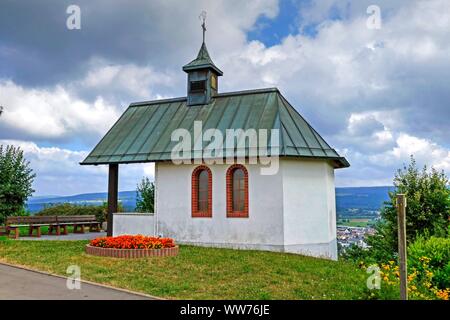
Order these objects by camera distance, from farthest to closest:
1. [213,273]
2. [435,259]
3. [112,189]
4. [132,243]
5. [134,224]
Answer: [112,189], [134,224], [132,243], [213,273], [435,259]

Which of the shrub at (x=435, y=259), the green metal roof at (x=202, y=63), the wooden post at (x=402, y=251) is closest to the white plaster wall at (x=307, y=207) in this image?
the shrub at (x=435, y=259)

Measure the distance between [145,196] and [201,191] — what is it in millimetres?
9913

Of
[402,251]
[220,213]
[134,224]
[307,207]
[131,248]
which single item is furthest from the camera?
[134,224]

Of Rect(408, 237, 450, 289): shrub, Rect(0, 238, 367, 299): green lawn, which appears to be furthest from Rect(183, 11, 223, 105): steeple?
Rect(408, 237, 450, 289): shrub

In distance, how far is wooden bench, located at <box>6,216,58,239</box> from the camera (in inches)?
Answer: 648

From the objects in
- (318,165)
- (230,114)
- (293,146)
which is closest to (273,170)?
(293,146)

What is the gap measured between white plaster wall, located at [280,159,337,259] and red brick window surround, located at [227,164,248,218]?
137cm

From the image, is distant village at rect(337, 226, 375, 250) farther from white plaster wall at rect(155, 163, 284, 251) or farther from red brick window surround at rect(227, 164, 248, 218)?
red brick window surround at rect(227, 164, 248, 218)

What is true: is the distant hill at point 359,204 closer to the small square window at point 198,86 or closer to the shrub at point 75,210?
the small square window at point 198,86

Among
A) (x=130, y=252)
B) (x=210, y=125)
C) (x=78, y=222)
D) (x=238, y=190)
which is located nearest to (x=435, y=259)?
(x=238, y=190)

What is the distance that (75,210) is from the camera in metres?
23.8

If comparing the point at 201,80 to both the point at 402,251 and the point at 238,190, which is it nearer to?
the point at 238,190

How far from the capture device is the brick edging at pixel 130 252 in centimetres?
1102
